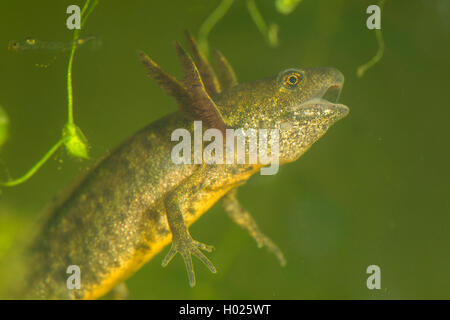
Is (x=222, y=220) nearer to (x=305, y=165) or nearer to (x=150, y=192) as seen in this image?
(x=305, y=165)

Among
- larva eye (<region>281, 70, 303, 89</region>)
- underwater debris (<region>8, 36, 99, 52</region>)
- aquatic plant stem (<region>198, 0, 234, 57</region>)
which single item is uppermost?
aquatic plant stem (<region>198, 0, 234, 57</region>)

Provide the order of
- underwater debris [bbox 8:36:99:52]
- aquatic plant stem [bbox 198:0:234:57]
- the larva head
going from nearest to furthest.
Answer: the larva head, underwater debris [bbox 8:36:99:52], aquatic plant stem [bbox 198:0:234:57]

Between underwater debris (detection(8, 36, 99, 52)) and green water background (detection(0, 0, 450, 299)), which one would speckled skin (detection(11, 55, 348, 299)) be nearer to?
green water background (detection(0, 0, 450, 299))

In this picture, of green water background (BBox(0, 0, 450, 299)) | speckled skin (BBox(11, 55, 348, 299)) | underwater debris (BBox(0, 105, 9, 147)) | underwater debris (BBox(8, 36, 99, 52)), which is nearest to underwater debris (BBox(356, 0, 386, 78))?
green water background (BBox(0, 0, 450, 299))

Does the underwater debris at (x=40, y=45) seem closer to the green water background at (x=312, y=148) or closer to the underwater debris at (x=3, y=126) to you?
the green water background at (x=312, y=148)

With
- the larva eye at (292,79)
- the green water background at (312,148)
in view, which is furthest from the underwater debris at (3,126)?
the larva eye at (292,79)

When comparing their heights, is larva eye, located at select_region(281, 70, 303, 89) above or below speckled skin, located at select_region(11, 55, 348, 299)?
above

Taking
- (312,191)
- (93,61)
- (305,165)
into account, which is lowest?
(312,191)

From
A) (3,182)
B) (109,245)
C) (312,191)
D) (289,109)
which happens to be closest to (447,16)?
(289,109)
